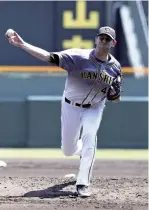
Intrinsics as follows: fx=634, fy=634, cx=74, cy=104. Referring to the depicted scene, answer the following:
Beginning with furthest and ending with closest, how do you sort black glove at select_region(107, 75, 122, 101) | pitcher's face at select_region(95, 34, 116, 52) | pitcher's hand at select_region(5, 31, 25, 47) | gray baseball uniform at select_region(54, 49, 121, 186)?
black glove at select_region(107, 75, 122, 101) < gray baseball uniform at select_region(54, 49, 121, 186) < pitcher's face at select_region(95, 34, 116, 52) < pitcher's hand at select_region(5, 31, 25, 47)

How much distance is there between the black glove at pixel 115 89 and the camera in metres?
6.64

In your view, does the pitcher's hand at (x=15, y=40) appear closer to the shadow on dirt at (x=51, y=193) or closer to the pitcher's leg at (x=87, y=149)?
the pitcher's leg at (x=87, y=149)

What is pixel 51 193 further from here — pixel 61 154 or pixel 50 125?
pixel 50 125

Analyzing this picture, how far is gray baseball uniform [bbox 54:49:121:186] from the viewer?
653 centimetres

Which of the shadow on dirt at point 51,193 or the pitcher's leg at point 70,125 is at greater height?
the pitcher's leg at point 70,125

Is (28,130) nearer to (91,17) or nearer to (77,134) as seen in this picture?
(77,134)

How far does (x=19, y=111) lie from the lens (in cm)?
1098

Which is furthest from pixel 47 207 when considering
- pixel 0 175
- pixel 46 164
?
pixel 46 164

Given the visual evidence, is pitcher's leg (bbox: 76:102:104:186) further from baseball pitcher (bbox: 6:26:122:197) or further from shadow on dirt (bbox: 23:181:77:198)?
shadow on dirt (bbox: 23:181:77:198)

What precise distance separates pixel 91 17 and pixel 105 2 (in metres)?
0.59

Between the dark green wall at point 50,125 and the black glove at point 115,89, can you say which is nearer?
the black glove at point 115,89

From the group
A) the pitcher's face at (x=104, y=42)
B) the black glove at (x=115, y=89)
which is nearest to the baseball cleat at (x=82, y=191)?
the black glove at (x=115, y=89)

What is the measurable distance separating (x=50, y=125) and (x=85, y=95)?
4.30 metres

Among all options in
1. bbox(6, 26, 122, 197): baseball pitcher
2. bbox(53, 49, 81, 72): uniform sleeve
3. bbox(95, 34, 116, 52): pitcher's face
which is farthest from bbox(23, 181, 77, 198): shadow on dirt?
bbox(95, 34, 116, 52): pitcher's face
